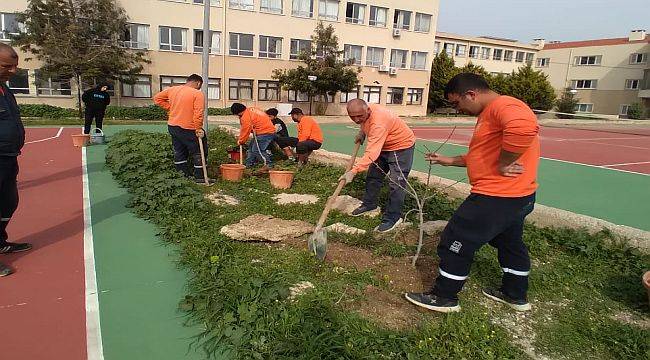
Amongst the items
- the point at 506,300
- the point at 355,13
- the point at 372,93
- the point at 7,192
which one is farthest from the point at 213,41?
the point at 506,300

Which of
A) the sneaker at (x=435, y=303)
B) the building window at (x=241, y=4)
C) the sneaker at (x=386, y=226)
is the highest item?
the building window at (x=241, y=4)

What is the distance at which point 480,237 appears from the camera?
118 inches

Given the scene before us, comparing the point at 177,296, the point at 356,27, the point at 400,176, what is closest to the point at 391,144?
the point at 400,176

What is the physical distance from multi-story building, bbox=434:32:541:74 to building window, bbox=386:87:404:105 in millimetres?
10876

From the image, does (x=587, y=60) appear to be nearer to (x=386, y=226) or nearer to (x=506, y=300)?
(x=386, y=226)

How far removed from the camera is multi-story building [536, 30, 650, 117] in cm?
4794

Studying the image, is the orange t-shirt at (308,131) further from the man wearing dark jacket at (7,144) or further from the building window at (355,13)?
the building window at (355,13)

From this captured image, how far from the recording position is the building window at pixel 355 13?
110 ft

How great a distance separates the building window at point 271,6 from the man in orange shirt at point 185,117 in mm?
24976

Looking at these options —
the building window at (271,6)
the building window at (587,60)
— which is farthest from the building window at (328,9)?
the building window at (587,60)

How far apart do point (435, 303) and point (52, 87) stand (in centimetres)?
2809

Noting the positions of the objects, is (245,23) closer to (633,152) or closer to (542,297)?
(633,152)

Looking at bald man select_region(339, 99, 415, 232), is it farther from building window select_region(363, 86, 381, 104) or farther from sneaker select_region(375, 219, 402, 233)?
building window select_region(363, 86, 381, 104)

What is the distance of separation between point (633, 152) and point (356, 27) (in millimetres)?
22988
